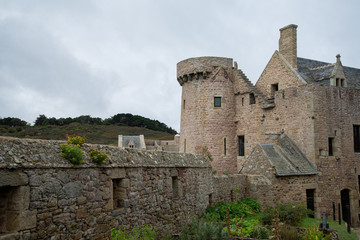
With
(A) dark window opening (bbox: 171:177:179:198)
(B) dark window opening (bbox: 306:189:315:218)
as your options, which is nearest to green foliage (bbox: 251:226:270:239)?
(A) dark window opening (bbox: 171:177:179:198)

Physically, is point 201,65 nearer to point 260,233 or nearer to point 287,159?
point 287,159

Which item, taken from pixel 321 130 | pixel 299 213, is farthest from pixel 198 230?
pixel 321 130

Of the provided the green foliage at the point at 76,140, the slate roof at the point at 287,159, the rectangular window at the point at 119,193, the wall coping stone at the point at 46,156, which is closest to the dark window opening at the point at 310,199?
the slate roof at the point at 287,159

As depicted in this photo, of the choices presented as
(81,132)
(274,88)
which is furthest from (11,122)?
(274,88)

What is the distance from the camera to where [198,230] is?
8.92m

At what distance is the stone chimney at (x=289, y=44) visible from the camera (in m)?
23.3

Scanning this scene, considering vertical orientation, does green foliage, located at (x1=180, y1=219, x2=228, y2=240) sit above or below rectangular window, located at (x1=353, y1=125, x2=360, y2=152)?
below

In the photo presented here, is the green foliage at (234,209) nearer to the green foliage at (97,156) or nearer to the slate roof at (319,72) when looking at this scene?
the green foliage at (97,156)

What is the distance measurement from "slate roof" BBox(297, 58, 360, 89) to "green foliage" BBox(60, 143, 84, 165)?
1859 cm

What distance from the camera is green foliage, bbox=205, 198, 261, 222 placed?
13.2m

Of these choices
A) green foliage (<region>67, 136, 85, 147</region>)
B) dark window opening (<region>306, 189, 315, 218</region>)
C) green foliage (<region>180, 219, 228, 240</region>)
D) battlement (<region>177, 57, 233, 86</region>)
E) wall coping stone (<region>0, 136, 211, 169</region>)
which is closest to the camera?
wall coping stone (<region>0, 136, 211, 169</region>)

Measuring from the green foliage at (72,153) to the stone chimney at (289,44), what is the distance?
19408 mm

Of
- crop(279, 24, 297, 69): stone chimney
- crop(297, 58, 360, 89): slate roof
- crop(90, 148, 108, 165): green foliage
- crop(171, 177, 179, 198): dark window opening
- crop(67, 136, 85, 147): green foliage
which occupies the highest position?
crop(279, 24, 297, 69): stone chimney

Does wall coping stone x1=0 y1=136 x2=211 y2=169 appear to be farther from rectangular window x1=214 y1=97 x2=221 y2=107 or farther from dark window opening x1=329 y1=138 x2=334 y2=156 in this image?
rectangular window x1=214 y1=97 x2=221 y2=107
